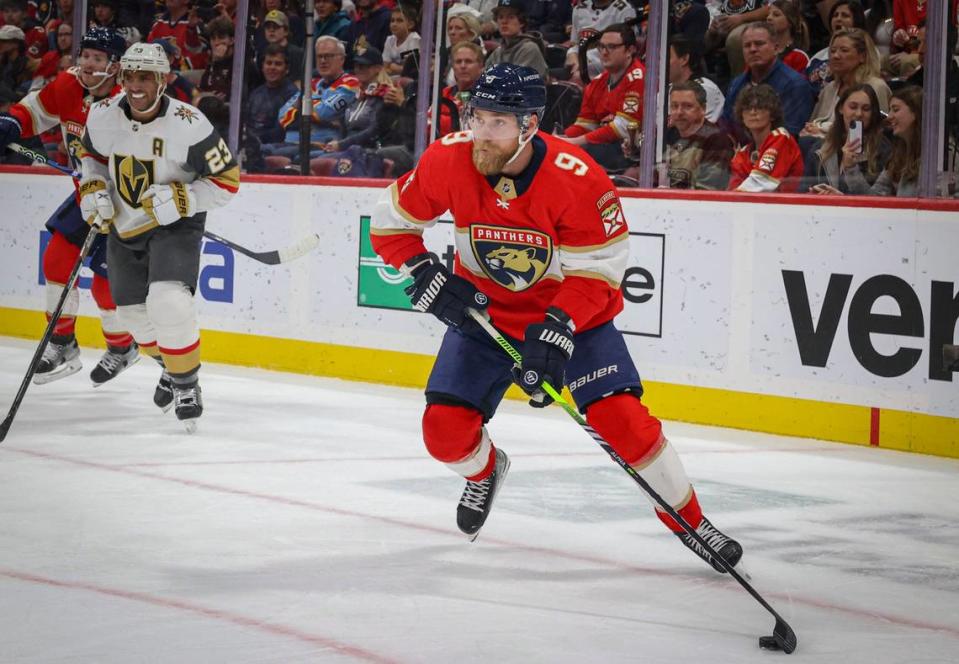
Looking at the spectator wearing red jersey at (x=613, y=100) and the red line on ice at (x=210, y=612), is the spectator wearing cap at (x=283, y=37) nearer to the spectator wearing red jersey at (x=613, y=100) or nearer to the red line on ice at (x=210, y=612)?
the spectator wearing red jersey at (x=613, y=100)

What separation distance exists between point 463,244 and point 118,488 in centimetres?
135

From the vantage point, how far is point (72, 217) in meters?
5.69

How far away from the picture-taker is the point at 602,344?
10.1ft

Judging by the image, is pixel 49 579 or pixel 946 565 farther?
pixel 946 565

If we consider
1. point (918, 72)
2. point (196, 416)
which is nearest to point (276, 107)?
point (196, 416)

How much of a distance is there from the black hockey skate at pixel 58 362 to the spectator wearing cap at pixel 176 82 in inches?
65.8

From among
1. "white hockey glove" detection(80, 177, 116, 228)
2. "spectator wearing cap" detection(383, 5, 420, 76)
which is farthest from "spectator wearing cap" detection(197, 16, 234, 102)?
"white hockey glove" detection(80, 177, 116, 228)

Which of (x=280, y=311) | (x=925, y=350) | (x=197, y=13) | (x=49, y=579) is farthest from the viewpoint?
(x=197, y=13)

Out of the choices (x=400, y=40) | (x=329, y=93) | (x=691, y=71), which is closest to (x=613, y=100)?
(x=691, y=71)

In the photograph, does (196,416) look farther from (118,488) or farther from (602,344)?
(602,344)

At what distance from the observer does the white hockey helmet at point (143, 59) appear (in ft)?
15.5

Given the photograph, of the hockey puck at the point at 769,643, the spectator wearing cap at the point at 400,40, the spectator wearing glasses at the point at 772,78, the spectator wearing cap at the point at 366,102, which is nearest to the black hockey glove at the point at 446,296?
the hockey puck at the point at 769,643

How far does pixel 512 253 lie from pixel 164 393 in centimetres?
255

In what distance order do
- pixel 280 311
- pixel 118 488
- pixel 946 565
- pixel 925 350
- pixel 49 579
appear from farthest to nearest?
pixel 280 311 → pixel 925 350 → pixel 118 488 → pixel 946 565 → pixel 49 579
